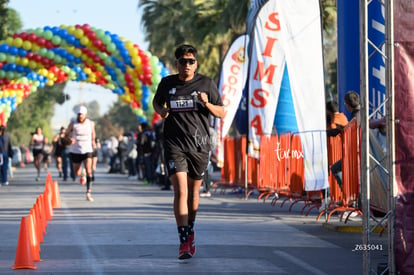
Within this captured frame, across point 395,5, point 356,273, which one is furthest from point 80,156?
point 395,5

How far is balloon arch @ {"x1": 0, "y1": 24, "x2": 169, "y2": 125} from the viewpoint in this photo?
30.5 meters

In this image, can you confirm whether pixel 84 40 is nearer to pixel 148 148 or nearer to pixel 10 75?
pixel 10 75

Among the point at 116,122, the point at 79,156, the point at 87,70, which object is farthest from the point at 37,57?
the point at 116,122

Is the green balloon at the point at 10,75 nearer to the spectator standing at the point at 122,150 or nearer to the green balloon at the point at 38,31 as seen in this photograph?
the green balloon at the point at 38,31

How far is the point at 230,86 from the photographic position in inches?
933

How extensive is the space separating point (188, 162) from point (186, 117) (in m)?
0.45

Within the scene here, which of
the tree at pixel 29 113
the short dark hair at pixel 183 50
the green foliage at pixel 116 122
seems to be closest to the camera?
the short dark hair at pixel 183 50

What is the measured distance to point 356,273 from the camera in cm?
850

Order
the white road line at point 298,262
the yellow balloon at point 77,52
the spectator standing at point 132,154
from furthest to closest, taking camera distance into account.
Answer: the spectator standing at point 132,154 → the yellow balloon at point 77,52 → the white road line at point 298,262

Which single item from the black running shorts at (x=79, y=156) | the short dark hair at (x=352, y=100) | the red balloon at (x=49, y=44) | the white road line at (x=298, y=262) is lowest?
the white road line at (x=298, y=262)

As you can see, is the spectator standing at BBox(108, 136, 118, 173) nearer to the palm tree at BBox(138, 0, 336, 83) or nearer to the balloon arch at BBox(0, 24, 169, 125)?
the palm tree at BBox(138, 0, 336, 83)

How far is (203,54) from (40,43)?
1898cm

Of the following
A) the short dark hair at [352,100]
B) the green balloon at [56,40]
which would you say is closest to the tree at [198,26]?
the green balloon at [56,40]

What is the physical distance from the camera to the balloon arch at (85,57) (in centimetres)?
3045
